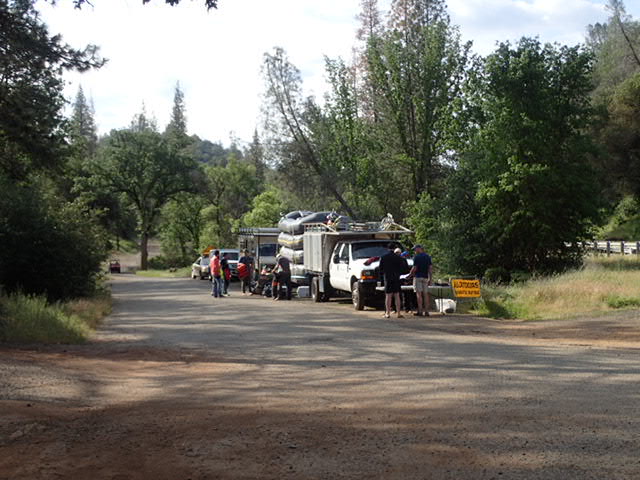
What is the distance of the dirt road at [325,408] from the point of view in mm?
5941

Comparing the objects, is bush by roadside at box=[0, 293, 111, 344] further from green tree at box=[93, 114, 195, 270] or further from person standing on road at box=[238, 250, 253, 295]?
green tree at box=[93, 114, 195, 270]

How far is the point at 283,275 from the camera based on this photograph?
27562 millimetres

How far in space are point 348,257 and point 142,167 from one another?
60892 mm

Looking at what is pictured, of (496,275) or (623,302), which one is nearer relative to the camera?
(623,302)

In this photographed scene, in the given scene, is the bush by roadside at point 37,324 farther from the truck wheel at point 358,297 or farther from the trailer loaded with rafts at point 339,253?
the trailer loaded with rafts at point 339,253

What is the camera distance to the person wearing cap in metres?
19.5

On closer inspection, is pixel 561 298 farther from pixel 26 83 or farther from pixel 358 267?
pixel 26 83

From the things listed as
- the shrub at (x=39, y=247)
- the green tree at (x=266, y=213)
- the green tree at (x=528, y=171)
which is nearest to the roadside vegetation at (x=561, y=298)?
the green tree at (x=528, y=171)

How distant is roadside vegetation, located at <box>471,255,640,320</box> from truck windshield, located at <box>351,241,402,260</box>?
3.22 m

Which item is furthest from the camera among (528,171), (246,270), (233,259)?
(233,259)

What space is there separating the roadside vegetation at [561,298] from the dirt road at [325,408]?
391 centimetres

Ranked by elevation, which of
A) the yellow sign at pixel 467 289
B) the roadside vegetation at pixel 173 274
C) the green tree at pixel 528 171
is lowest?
the roadside vegetation at pixel 173 274

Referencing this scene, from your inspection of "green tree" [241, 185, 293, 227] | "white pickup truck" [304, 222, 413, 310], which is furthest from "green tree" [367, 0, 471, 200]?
"green tree" [241, 185, 293, 227]

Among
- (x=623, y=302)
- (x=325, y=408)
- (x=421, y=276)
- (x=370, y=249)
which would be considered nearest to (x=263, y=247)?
(x=370, y=249)
